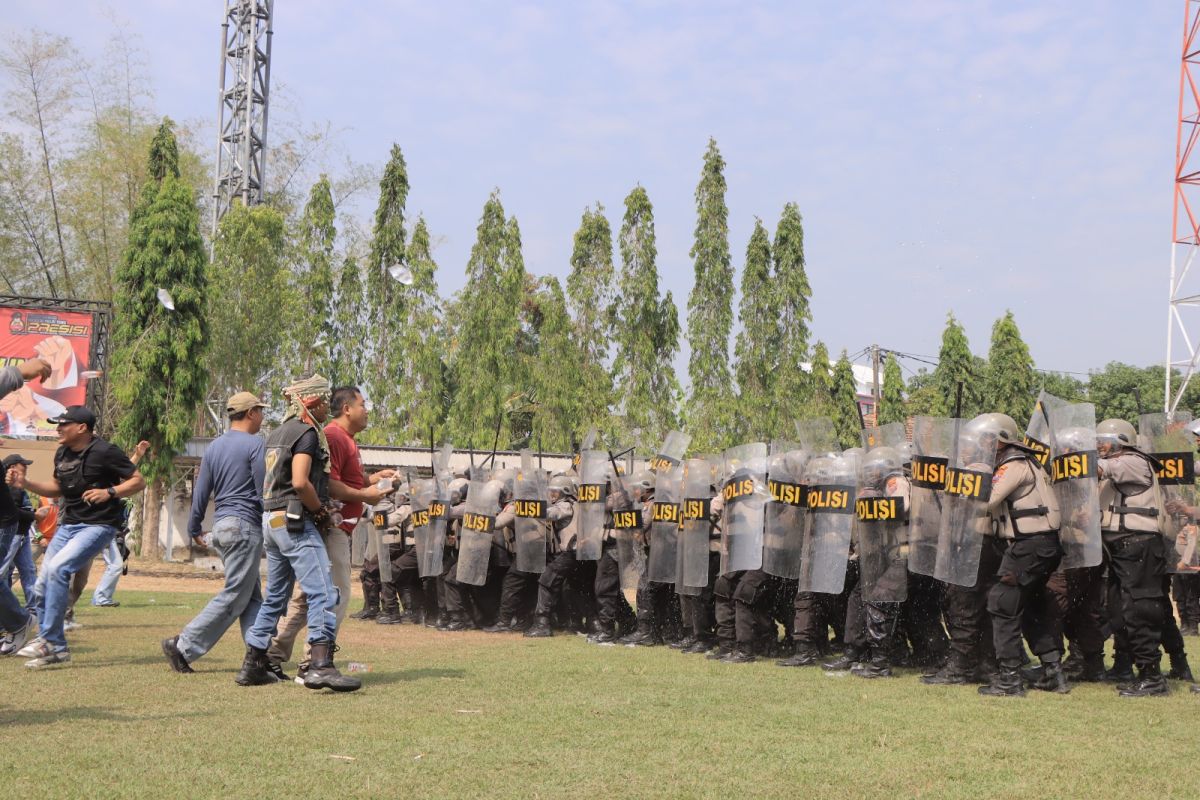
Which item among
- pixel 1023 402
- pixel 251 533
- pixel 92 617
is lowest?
pixel 92 617

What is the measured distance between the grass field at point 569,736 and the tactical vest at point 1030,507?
110 centimetres

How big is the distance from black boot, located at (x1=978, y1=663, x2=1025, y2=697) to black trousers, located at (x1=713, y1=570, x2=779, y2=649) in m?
2.32

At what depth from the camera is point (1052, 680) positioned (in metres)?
8.00

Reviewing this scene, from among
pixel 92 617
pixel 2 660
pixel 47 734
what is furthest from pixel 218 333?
pixel 47 734

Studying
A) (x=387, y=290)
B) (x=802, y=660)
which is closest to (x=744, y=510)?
(x=802, y=660)

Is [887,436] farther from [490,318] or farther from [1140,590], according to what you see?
[490,318]

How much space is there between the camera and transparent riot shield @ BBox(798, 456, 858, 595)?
9.14 m

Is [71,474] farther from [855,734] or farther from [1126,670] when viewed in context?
[1126,670]

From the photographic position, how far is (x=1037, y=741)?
5988 mm

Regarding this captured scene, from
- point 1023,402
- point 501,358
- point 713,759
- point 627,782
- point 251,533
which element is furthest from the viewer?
point 1023,402

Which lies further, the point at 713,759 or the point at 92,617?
the point at 92,617

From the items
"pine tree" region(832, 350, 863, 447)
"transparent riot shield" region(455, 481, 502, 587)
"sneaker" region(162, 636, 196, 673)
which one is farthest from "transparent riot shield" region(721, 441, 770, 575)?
"pine tree" region(832, 350, 863, 447)

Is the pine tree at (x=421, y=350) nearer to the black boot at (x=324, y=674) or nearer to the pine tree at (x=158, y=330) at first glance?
the pine tree at (x=158, y=330)

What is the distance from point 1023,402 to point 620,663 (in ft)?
99.9
